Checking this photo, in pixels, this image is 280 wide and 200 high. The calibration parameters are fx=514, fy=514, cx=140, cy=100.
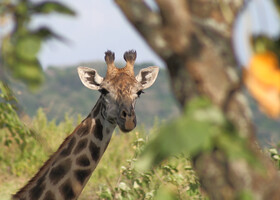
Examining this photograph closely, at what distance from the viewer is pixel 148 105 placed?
84.8 metres

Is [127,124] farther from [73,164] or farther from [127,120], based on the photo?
[73,164]

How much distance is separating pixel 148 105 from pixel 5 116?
75161 millimetres

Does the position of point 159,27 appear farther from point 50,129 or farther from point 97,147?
point 50,129

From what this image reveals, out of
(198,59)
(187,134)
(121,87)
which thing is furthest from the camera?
(121,87)

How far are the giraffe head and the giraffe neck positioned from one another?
0.18 metres

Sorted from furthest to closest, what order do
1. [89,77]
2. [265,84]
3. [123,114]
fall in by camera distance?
[89,77] → [123,114] → [265,84]

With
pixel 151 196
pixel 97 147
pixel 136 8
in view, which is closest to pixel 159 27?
pixel 136 8

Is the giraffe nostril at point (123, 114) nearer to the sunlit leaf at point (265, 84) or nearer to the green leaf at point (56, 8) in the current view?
the green leaf at point (56, 8)

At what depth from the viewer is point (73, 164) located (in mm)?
6531

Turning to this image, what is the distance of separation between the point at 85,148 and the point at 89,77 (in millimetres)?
1367

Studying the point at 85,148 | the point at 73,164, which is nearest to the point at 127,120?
A: the point at 85,148

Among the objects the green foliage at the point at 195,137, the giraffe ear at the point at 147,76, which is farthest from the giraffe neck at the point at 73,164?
the green foliage at the point at 195,137

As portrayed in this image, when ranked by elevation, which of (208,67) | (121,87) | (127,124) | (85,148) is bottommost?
(208,67)

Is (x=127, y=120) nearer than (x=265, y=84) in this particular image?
No
